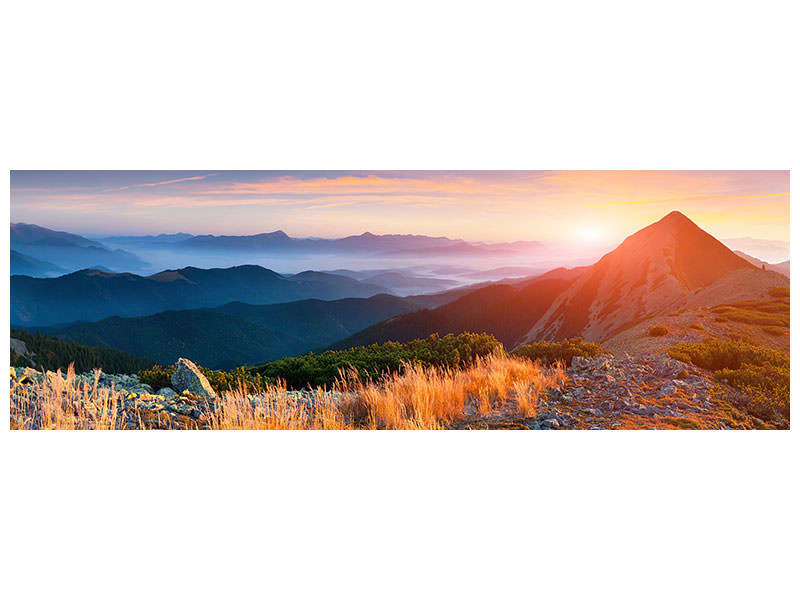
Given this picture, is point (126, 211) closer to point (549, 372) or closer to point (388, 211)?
point (388, 211)

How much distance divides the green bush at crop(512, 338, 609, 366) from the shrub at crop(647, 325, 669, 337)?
4.01ft

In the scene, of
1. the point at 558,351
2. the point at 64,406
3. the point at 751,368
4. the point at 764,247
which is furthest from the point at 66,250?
the point at 764,247

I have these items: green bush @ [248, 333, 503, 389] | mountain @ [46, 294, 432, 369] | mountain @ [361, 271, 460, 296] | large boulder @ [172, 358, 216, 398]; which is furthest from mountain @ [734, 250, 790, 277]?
large boulder @ [172, 358, 216, 398]

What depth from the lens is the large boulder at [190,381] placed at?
295 inches

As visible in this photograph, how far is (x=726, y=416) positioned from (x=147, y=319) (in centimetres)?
897

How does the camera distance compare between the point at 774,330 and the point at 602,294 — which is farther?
the point at 602,294

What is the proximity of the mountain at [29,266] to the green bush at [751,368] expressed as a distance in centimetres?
998

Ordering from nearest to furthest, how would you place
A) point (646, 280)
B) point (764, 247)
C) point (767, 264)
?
point (764, 247)
point (767, 264)
point (646, 280)

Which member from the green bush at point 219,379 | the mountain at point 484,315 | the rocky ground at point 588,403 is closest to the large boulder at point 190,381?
the rocky ground at point 588,403

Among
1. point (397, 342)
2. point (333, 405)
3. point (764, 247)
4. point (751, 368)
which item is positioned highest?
point (764, 247)

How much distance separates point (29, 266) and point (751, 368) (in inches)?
430

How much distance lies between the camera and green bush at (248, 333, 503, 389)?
823 centimetres

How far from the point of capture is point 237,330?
32.5 ft

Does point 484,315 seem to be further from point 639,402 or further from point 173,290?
point 173,290
